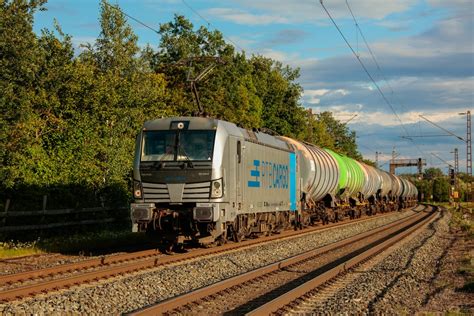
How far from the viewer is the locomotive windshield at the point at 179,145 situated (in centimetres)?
1691

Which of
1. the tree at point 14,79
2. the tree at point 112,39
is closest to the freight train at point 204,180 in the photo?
the tree at point 14,79

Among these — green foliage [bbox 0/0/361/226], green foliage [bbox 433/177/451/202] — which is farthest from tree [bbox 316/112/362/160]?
green foliage [bbox 0/0/361/226]

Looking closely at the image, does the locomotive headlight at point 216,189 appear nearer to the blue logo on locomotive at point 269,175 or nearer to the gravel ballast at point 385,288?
the blue logo on locomotive at point 269,175

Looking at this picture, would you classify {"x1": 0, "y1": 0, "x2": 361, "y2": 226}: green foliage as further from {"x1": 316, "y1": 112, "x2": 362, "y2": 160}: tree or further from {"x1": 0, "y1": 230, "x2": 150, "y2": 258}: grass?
{"x1": 316, "y1": 112, "x2": 362, "y2": 160}: tree

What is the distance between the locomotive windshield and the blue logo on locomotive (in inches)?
119

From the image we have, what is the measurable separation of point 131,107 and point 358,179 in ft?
59.0

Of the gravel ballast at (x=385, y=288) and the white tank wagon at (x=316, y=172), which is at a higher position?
the white tank wagon at (x=316, y=172)

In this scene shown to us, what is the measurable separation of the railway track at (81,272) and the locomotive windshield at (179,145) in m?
2.50

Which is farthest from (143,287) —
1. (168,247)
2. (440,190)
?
(440,190)

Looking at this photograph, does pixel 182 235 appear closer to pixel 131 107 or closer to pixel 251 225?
pixel 251 225

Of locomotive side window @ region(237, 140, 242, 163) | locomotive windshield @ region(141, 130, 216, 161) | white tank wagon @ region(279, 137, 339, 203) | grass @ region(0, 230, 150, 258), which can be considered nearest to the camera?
locomotive windshield @ region(141, 130, 216, 161)

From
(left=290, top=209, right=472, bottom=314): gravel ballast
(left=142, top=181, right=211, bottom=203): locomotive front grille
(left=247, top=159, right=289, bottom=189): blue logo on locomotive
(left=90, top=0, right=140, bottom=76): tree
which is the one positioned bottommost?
(left=290, top=209, right=472, bottom=314): gravel ballast

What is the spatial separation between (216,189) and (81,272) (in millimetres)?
4464

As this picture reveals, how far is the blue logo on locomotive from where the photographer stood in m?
20.4
